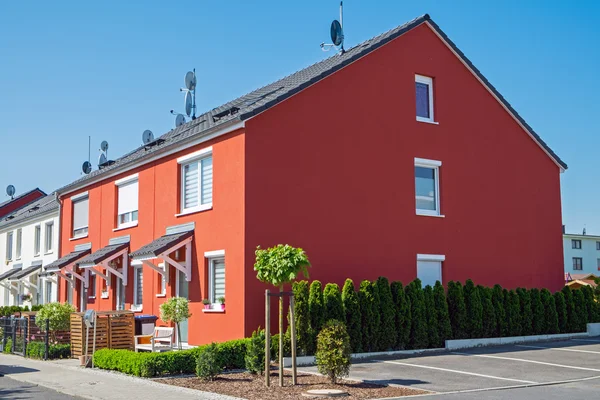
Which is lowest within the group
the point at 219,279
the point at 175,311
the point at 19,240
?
the point at 175,311

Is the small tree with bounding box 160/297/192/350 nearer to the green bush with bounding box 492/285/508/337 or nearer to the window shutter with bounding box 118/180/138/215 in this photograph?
the window shutter with bounding box 118/180/138/215

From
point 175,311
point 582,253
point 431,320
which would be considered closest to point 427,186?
point 431,320

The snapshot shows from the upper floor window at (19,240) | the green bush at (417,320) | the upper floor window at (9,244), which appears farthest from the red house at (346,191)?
the upper floor window at (9,244)

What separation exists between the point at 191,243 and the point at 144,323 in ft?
8.31

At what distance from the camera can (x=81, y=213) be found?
1070 inches

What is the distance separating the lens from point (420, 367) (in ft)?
50.4

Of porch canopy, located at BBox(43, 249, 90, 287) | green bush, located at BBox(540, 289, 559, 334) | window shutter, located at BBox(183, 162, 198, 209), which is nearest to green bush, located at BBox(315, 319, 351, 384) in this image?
window shutter, located at BBox(183, 162, 198, 209)

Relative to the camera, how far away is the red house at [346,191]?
17812 mm

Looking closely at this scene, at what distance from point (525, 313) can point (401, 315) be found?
4.90 meters

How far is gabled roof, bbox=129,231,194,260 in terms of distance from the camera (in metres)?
18.6

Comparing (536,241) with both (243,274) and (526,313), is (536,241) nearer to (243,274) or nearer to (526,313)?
(526,313)

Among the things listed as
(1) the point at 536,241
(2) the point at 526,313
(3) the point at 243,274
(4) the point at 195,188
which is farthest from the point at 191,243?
(1) the point at 536,241

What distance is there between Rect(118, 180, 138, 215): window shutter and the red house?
0.07 m

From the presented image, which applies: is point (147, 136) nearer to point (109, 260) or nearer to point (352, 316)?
point (109, 260)
